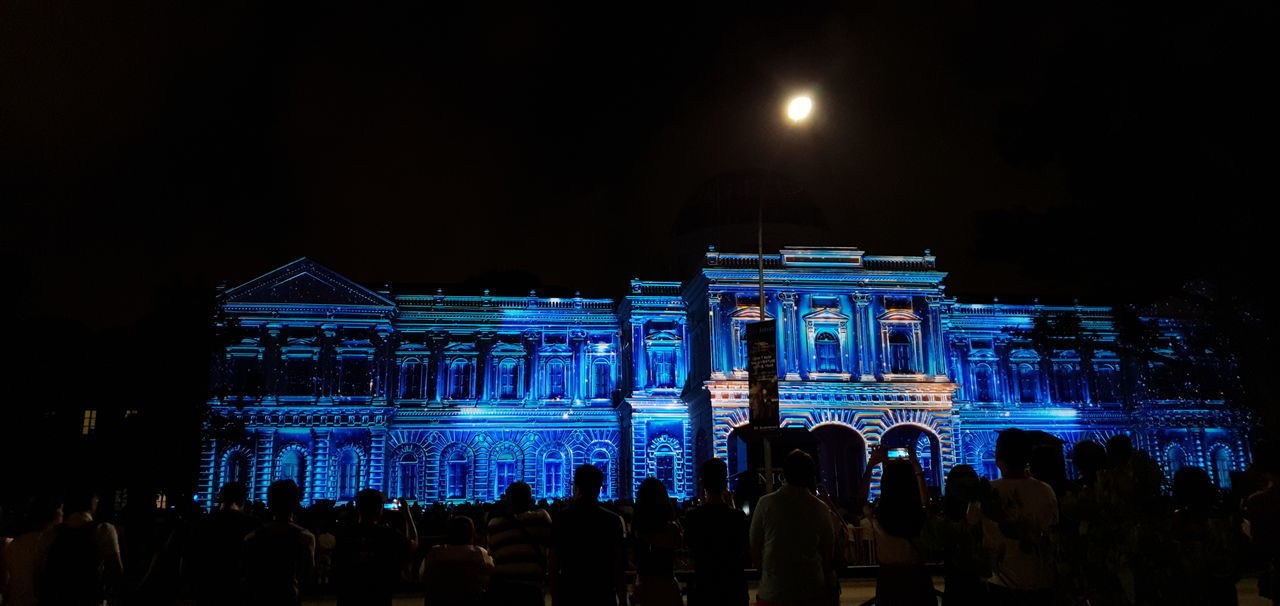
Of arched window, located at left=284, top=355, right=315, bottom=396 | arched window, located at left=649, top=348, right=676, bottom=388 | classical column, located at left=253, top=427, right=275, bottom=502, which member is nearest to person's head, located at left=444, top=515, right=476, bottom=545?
arched window, located at left=649, top=348, right=676, bottom=388

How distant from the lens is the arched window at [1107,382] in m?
48.3

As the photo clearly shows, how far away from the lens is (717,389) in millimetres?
36594

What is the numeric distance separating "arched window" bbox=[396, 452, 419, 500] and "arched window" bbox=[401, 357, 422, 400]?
277 cm

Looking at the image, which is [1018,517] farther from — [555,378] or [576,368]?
[555,378]

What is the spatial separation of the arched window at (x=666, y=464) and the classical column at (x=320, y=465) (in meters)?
14.0

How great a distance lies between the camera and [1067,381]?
159ft

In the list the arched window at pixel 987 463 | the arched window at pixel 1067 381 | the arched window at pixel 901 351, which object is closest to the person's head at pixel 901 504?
the arched window at pixel 901 351

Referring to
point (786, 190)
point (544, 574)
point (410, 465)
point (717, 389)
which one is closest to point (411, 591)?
point (544, 574)

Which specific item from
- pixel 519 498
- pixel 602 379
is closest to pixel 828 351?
pixel 602 379

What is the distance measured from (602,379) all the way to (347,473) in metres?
12.2

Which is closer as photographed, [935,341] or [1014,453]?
[1014,453]

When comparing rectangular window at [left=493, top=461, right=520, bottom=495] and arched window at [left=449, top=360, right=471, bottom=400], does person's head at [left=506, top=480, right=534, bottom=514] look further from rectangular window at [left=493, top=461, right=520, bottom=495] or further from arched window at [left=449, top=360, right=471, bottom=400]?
arched window at [left=449, top=360, right=471, bottom=400]

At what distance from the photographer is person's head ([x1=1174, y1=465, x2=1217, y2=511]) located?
823 cm

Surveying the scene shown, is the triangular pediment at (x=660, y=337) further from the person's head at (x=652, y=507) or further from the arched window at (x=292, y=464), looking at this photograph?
the person's head at (x=652, y=507)
